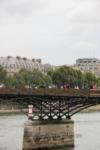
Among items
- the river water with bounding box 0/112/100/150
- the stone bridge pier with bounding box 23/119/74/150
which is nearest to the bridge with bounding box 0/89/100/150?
the stone bridge pier with bounding box 23/119/74/150

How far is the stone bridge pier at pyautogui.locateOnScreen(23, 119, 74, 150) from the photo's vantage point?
2298 inches

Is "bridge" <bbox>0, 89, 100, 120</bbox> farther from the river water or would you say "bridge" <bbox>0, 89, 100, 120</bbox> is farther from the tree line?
the tree line

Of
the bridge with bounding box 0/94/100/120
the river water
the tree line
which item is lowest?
the river water

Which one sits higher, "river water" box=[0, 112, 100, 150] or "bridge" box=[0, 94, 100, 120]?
"bridge" box=[0, 94, 100, 120]

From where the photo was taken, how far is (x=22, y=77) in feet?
559

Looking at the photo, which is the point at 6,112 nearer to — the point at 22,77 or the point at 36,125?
the point at 22,77

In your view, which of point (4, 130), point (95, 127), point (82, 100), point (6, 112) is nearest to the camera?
point (82, 100)

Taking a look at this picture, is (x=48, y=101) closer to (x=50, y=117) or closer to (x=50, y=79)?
(x=50, y=117)

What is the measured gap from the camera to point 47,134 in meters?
59.6

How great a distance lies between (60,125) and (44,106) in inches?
97.0

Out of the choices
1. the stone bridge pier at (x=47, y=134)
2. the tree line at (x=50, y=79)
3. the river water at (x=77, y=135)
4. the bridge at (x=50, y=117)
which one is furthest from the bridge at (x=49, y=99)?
the tree line at (x=50, y=79)

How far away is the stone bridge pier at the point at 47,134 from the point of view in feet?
192

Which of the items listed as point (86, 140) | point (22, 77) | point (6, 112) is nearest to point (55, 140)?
point (86, 140)

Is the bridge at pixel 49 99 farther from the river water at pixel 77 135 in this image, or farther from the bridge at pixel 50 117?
the river water at pixel 77 135
